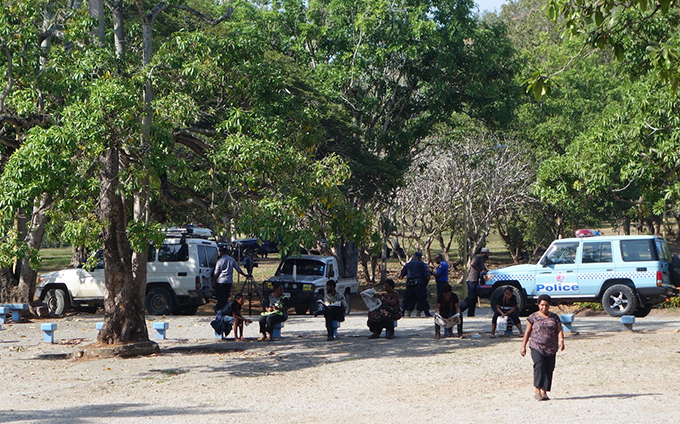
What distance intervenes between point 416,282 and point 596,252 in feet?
14.0

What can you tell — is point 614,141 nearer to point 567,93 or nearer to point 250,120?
point 250,120

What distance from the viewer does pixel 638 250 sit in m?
18.1

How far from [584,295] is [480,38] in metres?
10.9

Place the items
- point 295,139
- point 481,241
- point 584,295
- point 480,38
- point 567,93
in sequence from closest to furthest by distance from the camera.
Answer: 1. point 295,139
2. point 584,295
3. point 480,38
4. point 481,241
5. point 567,93

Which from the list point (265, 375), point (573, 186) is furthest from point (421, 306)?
point (265, 375)

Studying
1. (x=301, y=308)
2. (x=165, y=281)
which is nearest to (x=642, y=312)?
(x=301, y=308)

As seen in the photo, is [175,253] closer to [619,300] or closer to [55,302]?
[55,302]

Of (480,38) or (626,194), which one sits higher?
(480,38)

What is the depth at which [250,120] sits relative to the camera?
12898 mm

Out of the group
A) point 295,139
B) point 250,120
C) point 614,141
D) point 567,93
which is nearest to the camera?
point 250,120

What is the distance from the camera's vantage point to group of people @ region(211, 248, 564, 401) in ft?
30.5

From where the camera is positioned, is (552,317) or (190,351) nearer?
(552,317)

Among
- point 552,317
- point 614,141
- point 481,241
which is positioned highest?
point 614,141

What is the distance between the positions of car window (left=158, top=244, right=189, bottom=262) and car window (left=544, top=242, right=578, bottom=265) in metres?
8.85
